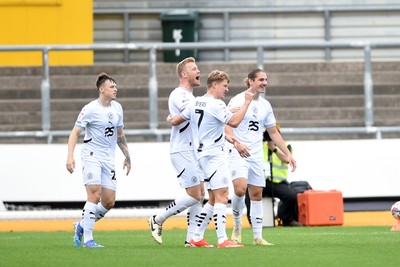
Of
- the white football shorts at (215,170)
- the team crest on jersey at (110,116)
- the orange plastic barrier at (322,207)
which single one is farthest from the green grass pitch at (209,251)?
the team crest on jersey at (110,116)

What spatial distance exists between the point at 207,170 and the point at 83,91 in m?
9.83

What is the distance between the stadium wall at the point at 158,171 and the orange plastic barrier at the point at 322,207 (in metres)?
2.35

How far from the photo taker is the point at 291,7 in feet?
104

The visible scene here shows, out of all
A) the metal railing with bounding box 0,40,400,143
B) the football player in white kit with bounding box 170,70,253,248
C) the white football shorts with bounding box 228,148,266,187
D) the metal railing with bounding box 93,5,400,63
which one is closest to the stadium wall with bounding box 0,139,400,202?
the metal railing with bounding box 0,40,400,143

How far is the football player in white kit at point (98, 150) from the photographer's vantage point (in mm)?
18359

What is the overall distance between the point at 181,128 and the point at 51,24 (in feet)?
38.2

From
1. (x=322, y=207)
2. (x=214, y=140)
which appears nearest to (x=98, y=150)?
(x=214, y=140)

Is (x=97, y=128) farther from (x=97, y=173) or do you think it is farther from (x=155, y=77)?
(x=155, y=77)

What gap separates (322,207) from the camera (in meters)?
23.4

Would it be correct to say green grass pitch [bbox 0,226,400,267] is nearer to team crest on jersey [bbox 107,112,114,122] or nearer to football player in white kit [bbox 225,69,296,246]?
football player in white kit [bbox 225,69,296,246]

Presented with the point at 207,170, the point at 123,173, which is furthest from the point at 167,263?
the point at 123,173

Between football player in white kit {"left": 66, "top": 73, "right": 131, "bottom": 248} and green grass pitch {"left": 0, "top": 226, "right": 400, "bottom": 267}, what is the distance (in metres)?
0.49

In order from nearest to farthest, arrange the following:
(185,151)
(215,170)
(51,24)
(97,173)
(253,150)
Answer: (215,170) < (185,151) < (97,173) < (253,150) < (51,24)

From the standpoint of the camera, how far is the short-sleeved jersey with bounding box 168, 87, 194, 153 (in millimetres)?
17797
